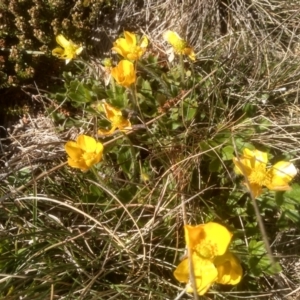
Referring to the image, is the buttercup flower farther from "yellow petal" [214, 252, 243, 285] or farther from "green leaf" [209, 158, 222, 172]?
"green leaf" [209, 158, 222, 172]

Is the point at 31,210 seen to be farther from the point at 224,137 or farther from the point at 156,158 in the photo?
the point at 224,137

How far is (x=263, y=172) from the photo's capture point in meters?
1.62

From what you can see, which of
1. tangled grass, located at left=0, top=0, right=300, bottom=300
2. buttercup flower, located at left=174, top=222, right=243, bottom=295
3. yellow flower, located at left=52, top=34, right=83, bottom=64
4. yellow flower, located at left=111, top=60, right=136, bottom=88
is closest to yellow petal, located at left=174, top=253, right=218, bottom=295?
buttercup flower, located at left=174, top=222, right=243, bottom=295

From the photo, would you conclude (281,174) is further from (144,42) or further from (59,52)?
(59,52)

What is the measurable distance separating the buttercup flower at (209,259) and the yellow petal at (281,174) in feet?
0.84

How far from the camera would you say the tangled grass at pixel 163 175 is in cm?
178

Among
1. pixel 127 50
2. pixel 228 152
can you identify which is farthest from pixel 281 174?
pixel 127 50

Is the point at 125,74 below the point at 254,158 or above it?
above

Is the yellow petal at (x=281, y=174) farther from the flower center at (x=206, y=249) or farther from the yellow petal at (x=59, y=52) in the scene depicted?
the yellow petal at (x=59, y=52)

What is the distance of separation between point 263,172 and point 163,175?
14.8 inches

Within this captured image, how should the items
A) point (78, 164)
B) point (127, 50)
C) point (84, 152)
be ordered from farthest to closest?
point (127, 50), point (84, 152), point (78, 164)

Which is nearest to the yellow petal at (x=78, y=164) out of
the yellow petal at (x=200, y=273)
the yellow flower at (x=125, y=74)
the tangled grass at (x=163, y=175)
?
the tangled grass at (x=163, y=175)

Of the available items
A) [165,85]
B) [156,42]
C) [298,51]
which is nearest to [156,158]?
[165,85]

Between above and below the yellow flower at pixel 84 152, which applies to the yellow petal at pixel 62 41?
above
